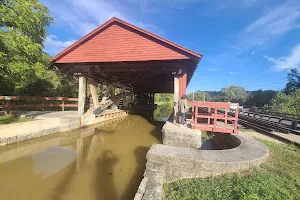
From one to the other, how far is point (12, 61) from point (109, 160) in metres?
5.56

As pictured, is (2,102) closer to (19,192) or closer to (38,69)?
(38,69)

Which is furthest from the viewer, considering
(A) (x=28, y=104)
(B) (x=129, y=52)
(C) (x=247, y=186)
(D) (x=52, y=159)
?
(A) (x=28, y=104)

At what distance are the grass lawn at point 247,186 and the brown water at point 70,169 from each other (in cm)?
118

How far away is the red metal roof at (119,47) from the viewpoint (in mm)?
8938

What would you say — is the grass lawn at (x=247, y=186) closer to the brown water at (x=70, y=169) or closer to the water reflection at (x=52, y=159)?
the brown water at (x=70, y=169)

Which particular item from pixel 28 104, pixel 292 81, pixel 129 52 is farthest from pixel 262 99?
pixel 28 104

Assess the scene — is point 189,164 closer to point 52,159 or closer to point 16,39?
point 52,159

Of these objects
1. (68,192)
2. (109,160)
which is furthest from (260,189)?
(109,160)

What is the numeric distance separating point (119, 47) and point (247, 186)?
8.38 m

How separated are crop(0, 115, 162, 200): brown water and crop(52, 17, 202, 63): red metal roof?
14.8ft

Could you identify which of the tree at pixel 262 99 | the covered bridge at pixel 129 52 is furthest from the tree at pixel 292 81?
the covered bridge at pixel 129 52

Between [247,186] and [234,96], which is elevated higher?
[234,96]

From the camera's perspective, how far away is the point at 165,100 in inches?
2881

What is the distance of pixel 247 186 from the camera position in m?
3.21
